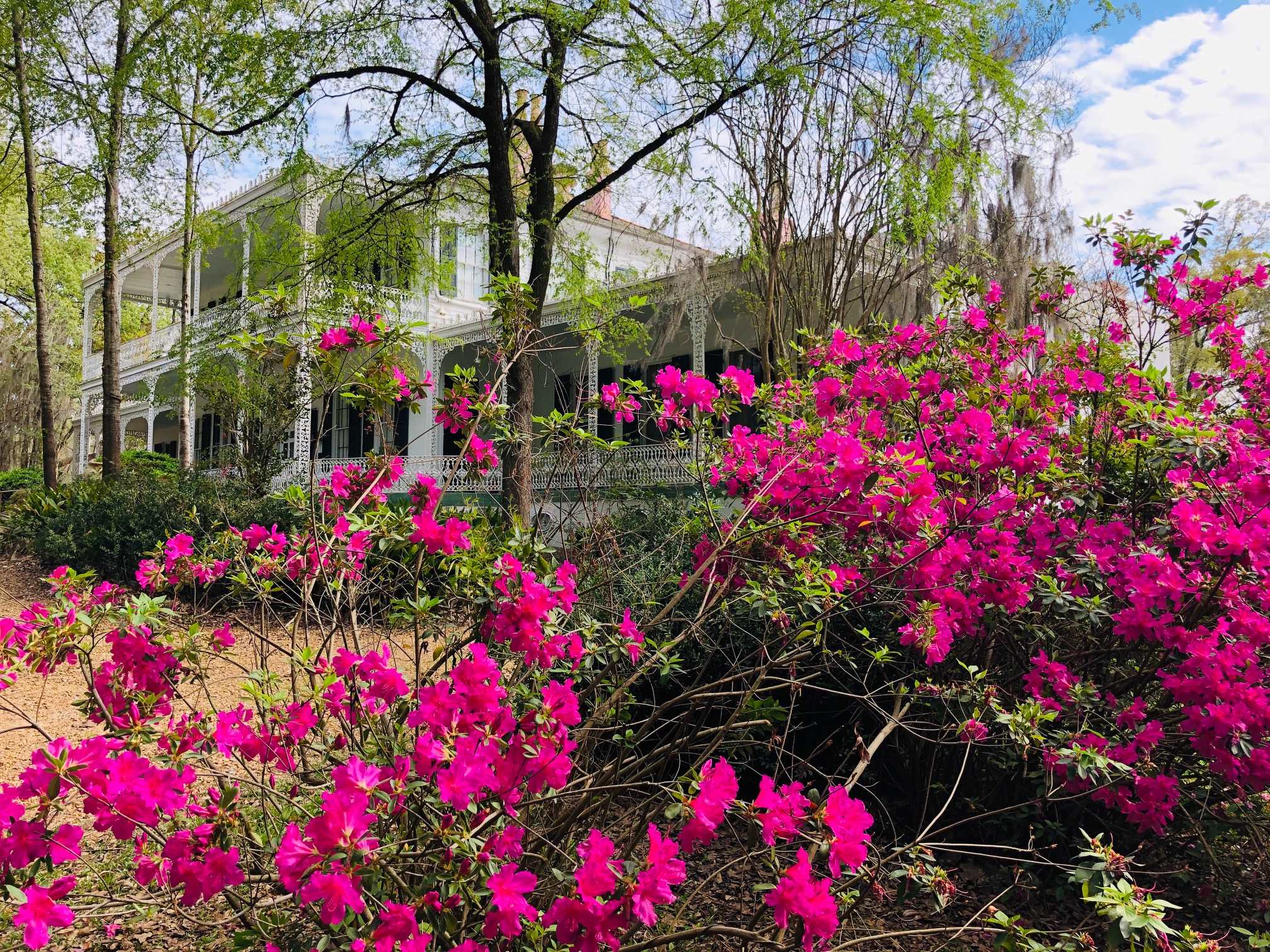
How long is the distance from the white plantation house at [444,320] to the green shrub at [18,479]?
1.38 metres

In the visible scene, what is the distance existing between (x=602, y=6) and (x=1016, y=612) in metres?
8.36

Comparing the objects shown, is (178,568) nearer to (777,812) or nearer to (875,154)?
(777,812)

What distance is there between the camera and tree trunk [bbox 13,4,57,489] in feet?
41.8

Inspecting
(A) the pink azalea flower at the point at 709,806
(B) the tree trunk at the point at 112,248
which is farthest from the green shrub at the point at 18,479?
(A) the pink azalea flower at the point at 709,806

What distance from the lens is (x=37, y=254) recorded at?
525 inches

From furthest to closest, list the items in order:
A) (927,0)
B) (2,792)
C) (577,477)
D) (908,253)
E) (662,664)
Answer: (908,253), (927,0), (577,477), (662,664), (2,792)

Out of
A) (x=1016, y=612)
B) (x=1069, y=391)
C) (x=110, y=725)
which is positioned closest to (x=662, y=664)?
(x=1016, y=612)

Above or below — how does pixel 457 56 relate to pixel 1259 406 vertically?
above

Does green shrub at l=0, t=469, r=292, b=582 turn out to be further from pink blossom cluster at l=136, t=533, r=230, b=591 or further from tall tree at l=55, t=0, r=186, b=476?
pink blossom cluster at l=136, t=533, r=230, b=591

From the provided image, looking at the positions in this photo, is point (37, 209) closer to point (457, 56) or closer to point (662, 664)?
point (457, 56)

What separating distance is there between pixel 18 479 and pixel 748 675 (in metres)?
27.2

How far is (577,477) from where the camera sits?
3545mm

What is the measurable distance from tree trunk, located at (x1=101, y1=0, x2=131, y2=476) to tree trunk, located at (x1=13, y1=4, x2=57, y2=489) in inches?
40.0

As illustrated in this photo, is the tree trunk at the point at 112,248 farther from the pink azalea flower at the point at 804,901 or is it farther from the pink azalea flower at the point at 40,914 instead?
the pink azalea flower at the point at 804,901
